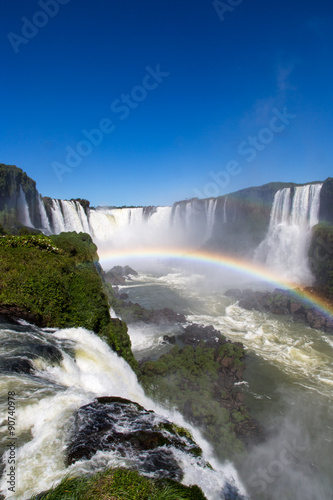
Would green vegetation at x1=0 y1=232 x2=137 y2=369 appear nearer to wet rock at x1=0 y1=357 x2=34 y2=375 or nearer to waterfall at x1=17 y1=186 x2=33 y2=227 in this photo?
wet rock at x1=0 y1=357 x2=34 y2=375

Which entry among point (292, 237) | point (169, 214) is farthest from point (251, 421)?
point (169, 214)

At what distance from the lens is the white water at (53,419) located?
3.25 metres

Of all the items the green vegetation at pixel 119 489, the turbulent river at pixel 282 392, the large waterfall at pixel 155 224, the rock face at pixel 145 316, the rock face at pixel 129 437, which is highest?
the large waterfall at pixel 155 224

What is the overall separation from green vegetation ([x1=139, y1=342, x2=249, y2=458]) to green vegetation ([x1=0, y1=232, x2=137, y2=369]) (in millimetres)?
1618

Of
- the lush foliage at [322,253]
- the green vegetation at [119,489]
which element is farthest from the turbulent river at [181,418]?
the lush foliage at [322,253]

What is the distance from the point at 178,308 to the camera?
25359mm

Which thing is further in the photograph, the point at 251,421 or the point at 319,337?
the point at 319,337

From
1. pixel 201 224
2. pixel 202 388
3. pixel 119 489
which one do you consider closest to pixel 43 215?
pixel 202 388

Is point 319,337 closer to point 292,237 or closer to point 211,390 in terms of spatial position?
point 211,390

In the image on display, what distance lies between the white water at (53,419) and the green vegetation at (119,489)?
0.95 ft

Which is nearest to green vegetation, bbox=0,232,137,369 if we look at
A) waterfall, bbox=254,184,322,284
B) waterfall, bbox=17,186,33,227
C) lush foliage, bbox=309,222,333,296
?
waterfall, bbox=17,186,33,227

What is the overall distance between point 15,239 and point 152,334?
11.3 metres

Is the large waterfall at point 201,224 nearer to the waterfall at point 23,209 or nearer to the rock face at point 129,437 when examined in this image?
the waterfall at point 23,209

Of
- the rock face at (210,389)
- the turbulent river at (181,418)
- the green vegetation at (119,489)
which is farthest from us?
the rock face at (210,389)
